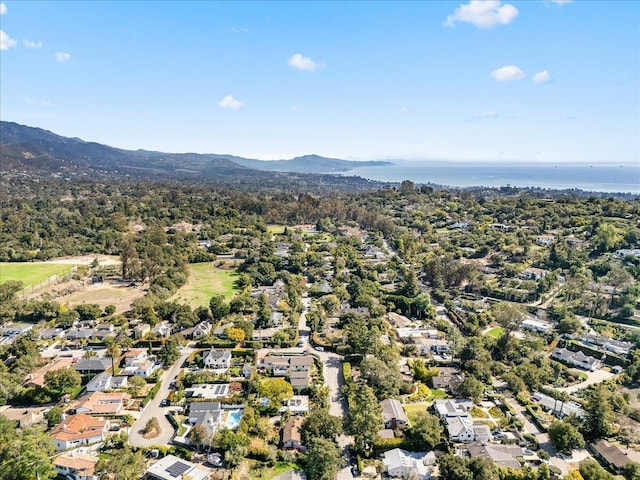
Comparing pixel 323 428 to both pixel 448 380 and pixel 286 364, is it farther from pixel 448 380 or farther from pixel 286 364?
pixel 448 380

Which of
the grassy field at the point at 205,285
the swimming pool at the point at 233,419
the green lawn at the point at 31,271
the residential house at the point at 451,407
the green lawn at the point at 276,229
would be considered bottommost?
the green lawn at the point at 31,271

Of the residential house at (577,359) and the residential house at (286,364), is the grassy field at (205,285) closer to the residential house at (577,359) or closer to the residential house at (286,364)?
the residential house at (286,364)

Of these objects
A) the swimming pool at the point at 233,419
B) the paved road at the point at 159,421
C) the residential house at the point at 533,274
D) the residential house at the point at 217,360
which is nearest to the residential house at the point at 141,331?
the paved road at the point at 159,421

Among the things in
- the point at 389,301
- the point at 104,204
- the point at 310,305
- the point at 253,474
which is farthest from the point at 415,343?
the point at 104,204

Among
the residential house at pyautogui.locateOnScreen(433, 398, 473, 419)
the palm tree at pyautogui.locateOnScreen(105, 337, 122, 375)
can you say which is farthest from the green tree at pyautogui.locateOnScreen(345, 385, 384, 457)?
the palm tree at pyautogui.locateOnScreen(105, 337, 122, 375)

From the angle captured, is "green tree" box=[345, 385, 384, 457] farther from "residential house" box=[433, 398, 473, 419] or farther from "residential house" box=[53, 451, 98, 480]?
"residential house" box=[53, 451, 98, 480]
